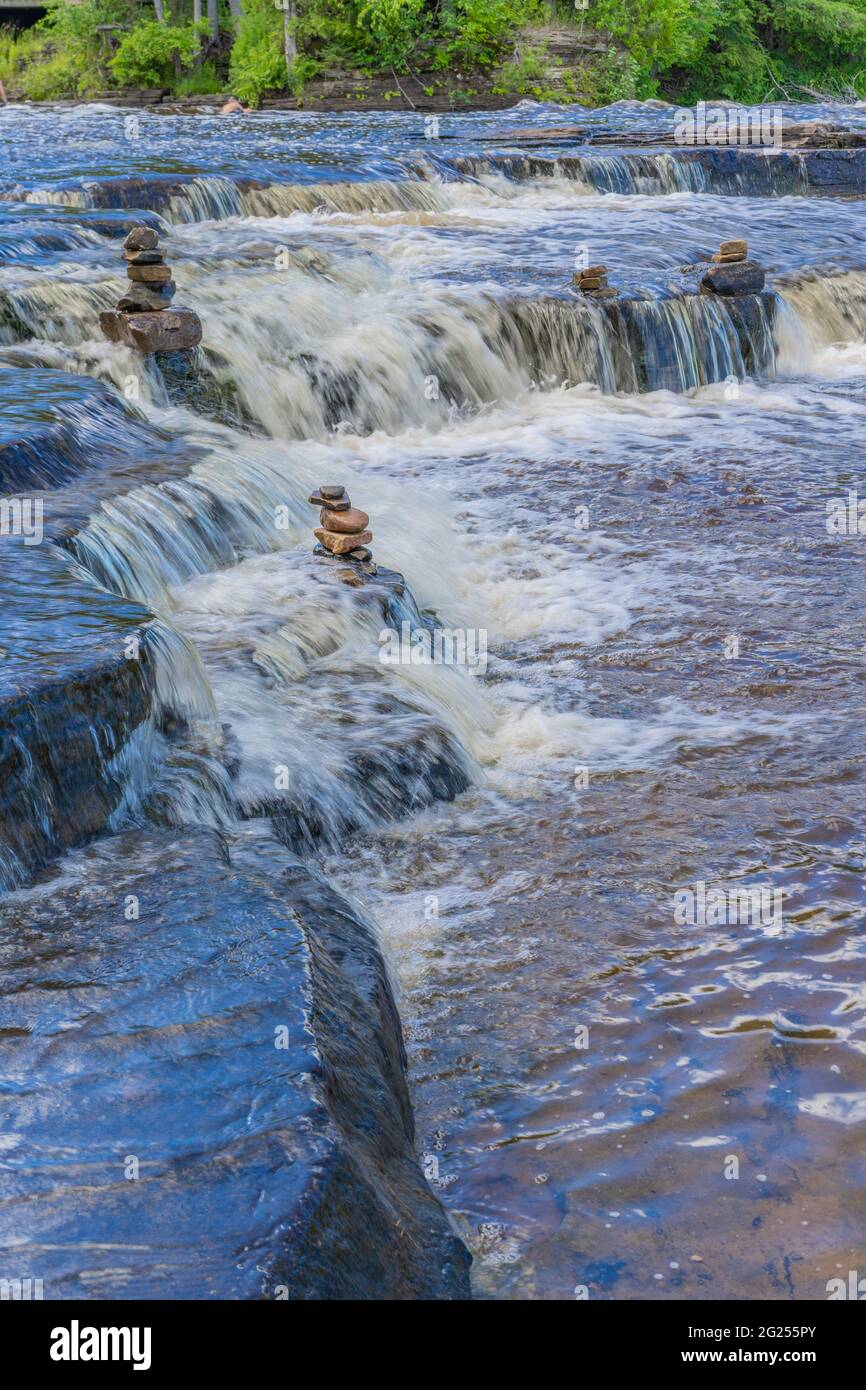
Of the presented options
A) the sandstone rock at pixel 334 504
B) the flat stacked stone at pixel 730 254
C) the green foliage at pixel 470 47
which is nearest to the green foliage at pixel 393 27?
the green foliage at pixel 470 47

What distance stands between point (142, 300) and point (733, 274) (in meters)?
6.32

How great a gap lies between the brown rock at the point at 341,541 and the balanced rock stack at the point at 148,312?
12.0 feet

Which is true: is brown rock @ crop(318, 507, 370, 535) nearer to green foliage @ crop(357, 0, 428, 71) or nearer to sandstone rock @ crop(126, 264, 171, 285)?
sandstone rock @ crop(126, 264, 171, 285)

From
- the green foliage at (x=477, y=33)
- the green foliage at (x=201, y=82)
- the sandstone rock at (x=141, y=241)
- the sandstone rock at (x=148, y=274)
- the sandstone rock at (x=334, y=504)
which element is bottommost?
the sandstone rock at (x=334, y=504)

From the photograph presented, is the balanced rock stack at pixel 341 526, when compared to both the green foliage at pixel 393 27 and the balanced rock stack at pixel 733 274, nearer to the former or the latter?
the balanced rock stack at pixel 733 274

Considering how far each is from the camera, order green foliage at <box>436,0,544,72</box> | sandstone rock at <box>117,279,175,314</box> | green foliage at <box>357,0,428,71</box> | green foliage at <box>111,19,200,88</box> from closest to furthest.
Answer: sandstone rock at <box>117,279,175,314</box> < green foliage at <box>357,0,428,71</box> < green foliage at <box>436,0,544,72</box> < green foliage at <box>111,19,200,88</box>

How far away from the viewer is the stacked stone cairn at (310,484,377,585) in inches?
299

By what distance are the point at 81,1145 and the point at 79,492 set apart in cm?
496

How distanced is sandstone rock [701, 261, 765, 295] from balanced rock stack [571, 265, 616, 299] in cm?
112

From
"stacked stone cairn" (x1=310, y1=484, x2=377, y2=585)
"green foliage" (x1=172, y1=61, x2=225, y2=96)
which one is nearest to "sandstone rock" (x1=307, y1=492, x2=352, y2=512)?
"stacked stone cairn" (x1=310, y1=484, x2=377, y2=585)

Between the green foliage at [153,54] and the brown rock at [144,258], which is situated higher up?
the green foliage at [153,54]

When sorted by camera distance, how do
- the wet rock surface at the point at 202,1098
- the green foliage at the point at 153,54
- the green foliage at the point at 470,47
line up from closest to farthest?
the wet rock surface at the point at 202,1098 < the green foliage at the point at 470,47 < the green foliage at the point at 153,54

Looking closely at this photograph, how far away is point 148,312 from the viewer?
1068 centimetres

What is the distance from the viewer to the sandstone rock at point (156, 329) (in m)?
10.6
